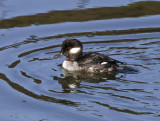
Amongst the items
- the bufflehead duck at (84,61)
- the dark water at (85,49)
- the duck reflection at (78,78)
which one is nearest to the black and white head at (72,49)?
the bufflehead duck at (84,61)

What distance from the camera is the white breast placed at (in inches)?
452

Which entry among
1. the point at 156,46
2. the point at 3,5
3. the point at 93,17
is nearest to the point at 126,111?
the point at 156,46

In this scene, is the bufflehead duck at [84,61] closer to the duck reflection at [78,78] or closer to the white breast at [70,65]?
the white breast at [70,65]

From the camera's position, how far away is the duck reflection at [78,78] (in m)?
10.4

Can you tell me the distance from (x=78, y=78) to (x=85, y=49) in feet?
6.74

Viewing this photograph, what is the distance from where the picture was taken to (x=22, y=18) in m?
14.7

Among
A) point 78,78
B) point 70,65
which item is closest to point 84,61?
point 70,65

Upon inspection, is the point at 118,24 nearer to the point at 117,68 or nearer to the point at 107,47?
the point at 107,47

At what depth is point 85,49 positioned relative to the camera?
42.1ft

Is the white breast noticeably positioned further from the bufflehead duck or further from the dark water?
the dark water

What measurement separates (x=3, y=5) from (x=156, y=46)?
572 cm

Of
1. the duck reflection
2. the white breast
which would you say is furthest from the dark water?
the white breast

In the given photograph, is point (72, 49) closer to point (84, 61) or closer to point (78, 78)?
point (84, 61)

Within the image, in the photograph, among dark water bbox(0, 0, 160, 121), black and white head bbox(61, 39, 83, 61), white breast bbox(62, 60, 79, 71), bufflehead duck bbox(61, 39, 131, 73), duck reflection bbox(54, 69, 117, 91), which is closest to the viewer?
dark water bbox(0, 0, 160, 121)
